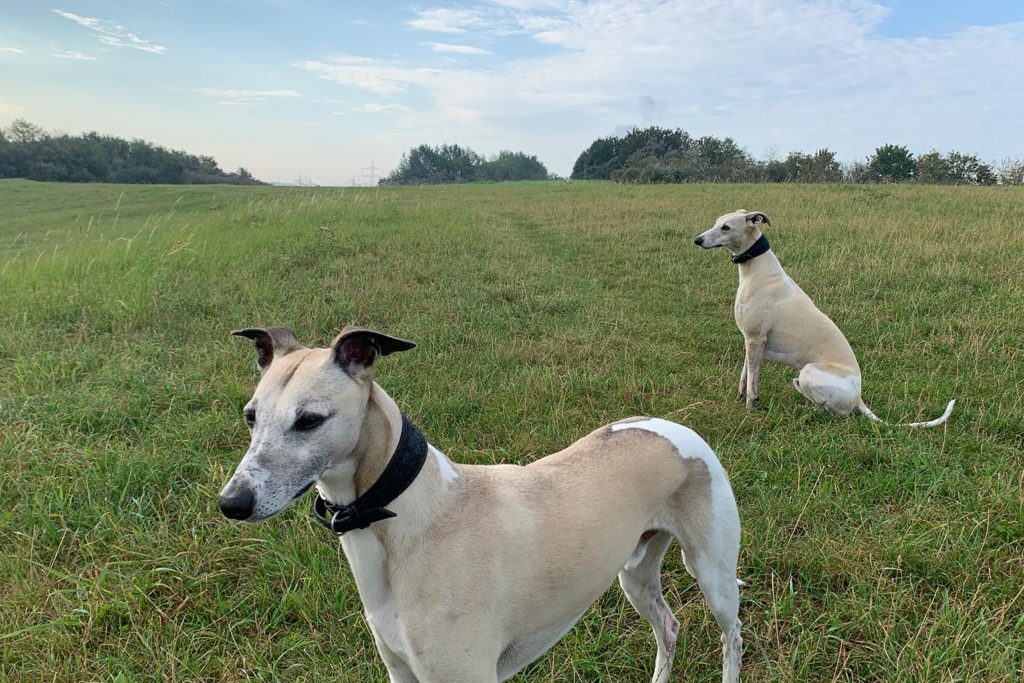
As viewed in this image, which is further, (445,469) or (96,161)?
(96,161)

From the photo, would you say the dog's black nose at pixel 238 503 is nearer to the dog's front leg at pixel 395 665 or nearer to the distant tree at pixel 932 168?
the dog's front leg at pixel 395 665

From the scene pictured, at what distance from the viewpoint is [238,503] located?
1.64 m

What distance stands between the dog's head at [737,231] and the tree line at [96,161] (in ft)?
218

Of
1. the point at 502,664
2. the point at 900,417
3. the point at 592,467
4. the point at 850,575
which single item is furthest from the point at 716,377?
the point at 502,664

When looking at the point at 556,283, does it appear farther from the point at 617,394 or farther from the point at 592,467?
the point at 592,467


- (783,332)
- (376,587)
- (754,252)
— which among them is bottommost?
(376,587)

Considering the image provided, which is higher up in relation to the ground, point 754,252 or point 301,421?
point 754,252

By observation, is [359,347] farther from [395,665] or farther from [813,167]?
[813,167]

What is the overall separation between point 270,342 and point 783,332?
4.84 m

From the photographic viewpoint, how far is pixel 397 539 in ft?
6.10

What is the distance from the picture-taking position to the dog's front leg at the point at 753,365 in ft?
16.8

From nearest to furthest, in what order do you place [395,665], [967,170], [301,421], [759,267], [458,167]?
[301,421], [395,665], [759,267], [967,170], [458,167]

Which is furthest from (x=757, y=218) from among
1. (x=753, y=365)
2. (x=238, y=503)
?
A: (x=238, y=503)

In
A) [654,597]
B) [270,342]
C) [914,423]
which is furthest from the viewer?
[914,423]
